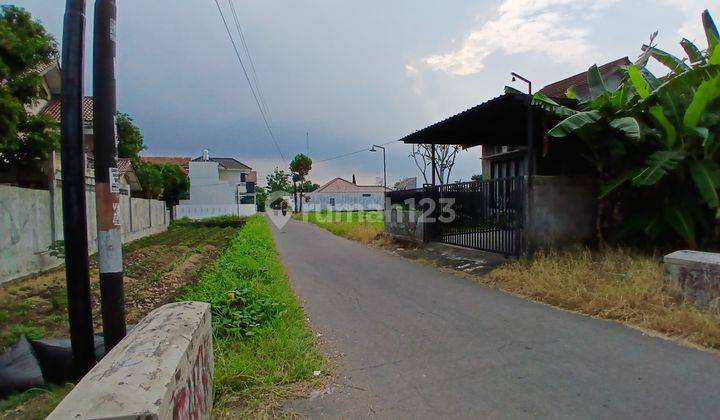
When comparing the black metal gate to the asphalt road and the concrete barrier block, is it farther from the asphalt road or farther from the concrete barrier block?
the concrete barrier block

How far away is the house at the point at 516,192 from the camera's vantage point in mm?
8062

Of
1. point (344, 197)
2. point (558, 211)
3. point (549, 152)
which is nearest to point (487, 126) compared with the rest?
point (549, 152)

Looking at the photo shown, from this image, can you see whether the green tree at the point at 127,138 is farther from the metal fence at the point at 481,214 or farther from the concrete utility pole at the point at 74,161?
the concrete utility pole at the point at 74,161

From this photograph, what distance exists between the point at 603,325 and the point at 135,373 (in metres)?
5.02

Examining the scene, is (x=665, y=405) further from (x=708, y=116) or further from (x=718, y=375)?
(x=708, y=116)

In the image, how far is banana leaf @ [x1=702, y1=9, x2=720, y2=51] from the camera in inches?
297

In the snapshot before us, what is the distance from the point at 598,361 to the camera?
3875 mm

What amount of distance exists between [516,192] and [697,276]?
3649 millimetres

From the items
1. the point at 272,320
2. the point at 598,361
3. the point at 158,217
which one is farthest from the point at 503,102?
the point at 158,217

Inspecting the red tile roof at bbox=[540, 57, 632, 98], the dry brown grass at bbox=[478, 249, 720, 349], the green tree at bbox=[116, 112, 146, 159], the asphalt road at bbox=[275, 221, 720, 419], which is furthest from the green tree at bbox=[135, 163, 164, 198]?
the dry brown grass at bbox=[478, 249, 720, 349]

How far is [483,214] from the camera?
31.3 ft

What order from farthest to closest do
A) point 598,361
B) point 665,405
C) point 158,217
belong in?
point 158,217, point 598,361, point 665,405

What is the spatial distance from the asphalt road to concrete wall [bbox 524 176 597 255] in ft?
7.13

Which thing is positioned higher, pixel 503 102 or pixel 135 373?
pixel 503 102
